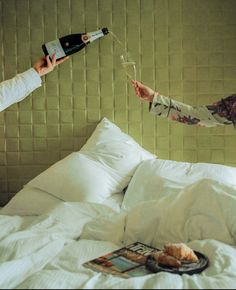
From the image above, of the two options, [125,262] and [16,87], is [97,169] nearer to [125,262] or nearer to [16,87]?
[16,87]

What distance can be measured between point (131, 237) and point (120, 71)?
1344mm

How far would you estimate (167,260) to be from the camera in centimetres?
120

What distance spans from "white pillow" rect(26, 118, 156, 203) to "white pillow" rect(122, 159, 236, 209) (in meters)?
0.10

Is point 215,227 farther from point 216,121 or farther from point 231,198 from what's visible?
point 216,121

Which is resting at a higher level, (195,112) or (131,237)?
(195,112)

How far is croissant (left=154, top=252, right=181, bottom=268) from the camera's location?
3.90ft

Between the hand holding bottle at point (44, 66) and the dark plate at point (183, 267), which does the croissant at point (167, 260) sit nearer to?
the dark plate at point (183, 267)

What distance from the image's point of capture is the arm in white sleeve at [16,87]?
196 cm

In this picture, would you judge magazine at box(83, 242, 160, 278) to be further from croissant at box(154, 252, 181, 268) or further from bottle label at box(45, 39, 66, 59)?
bottle label at box(45, 39, 66, 59)

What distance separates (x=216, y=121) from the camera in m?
1.81

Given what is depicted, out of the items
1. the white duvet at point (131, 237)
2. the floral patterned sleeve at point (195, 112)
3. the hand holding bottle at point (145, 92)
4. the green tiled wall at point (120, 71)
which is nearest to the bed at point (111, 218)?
the white duvet at point (131, 237)

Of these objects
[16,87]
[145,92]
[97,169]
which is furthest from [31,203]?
[145,92]

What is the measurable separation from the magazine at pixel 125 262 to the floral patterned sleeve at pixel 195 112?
70 cm

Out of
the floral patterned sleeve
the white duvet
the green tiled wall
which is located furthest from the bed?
the floral patterned sleeve
